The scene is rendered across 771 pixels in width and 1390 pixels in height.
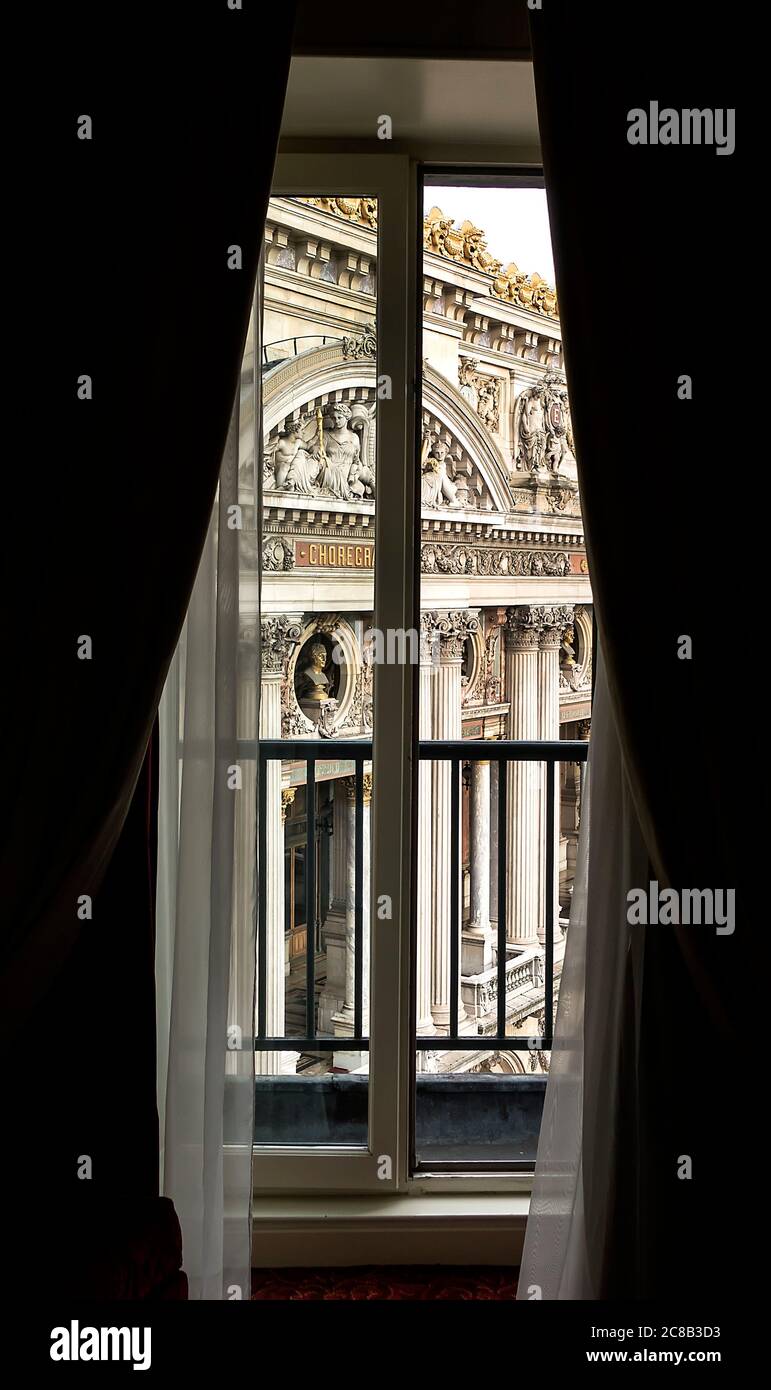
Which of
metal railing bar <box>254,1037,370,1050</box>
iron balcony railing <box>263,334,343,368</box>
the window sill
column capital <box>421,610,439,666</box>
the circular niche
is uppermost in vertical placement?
iron balcony railing <box>263,334,343,368</box>

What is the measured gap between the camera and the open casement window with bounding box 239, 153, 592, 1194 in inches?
77.9

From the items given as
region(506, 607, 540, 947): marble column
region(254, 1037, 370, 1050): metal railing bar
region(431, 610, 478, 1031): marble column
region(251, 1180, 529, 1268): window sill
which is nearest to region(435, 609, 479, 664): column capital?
region(506, 607, 540, 947): marble column

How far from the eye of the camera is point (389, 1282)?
76.4 inches

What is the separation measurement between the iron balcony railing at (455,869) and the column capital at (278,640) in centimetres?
18

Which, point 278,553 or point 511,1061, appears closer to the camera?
point 278,553

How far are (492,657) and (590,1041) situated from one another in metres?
1.11

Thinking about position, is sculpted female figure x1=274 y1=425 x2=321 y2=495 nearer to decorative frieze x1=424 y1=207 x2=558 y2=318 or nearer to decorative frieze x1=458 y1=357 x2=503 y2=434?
decorative frieze x1=458 y1=357 x2=503 y2=434

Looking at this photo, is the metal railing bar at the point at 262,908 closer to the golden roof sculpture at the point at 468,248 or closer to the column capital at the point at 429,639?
the column capital at the point at 429,639

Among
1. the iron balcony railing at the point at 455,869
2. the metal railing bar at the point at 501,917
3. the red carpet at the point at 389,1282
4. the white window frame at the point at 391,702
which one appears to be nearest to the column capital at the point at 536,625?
the iron balcony railing at the point at 455,869

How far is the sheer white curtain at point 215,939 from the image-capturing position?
1.58 meters

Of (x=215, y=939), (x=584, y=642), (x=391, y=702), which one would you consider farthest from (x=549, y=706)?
(x=215, y=939)

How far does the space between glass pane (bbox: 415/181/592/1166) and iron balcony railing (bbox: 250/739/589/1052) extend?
0.01m
